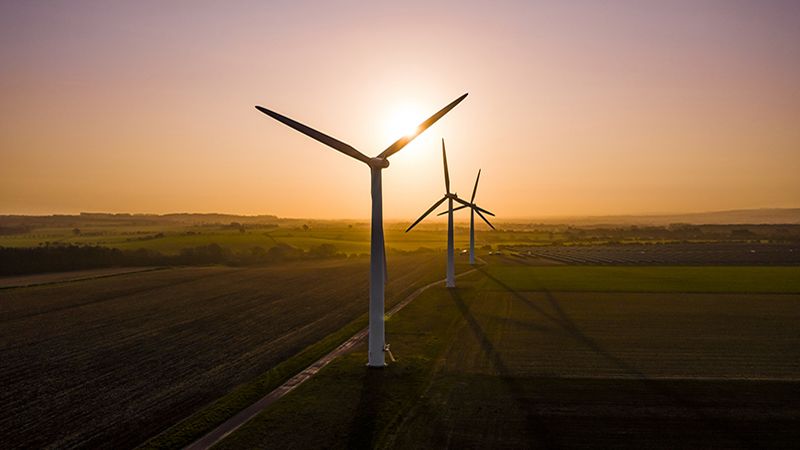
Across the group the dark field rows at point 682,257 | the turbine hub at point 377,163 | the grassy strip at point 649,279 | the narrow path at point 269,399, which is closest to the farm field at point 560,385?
the narrow path at point 269,399

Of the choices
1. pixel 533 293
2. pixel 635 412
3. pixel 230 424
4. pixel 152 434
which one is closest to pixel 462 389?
pixel 635 412

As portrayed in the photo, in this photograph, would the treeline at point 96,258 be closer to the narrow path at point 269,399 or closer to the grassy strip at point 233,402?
the narrow path at point 269,399

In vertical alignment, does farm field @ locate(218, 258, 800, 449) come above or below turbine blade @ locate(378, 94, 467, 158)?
below

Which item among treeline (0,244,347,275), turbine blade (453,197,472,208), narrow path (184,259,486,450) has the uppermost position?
turbine blade (453,197,472,208)

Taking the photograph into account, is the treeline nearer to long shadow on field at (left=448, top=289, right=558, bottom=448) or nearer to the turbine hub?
long shadow on field at (left=448, top=289, right=558, bottom=448)

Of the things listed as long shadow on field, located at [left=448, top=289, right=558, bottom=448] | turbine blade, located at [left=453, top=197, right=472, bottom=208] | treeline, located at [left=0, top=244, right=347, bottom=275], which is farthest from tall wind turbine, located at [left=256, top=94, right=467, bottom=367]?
treeline, located at [left=0, top=244, right=347, bottom=275]

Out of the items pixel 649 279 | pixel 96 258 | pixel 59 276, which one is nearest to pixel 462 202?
pixel 649 279

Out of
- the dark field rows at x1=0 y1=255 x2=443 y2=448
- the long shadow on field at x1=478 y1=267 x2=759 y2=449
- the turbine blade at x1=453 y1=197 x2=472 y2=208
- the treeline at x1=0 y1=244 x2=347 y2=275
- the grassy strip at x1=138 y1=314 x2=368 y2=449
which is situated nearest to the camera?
the grassy strip at x1=138 y1=314 x2=368 y2=449
